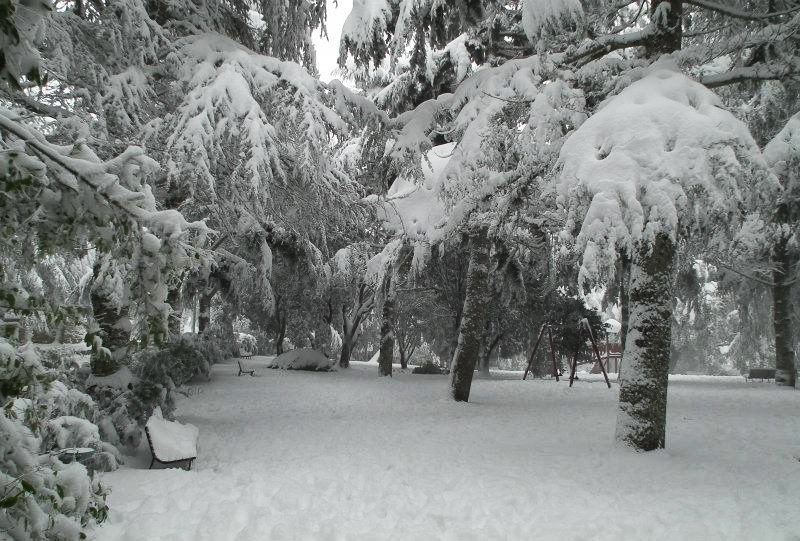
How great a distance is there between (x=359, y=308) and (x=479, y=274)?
11361 mm

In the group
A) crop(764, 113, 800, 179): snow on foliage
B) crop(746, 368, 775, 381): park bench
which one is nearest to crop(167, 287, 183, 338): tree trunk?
crop(764, 113, 800, 179): snow on foliage

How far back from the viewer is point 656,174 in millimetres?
5098

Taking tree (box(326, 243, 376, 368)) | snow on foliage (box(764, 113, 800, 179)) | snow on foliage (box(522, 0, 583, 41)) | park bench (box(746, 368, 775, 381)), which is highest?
snow on foliage (box(522, 0, 583, 41))

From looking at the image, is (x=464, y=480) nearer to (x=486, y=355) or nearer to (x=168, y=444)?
(x=168, y=444)

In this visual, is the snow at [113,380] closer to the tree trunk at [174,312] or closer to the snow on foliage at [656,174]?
the tree trunk at [174,312]

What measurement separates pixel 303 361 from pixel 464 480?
50.5 feet

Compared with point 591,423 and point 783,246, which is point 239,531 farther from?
point 783,246

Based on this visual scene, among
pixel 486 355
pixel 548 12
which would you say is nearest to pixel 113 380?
pixel 548 12

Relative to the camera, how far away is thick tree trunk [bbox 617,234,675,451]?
6.23 metres

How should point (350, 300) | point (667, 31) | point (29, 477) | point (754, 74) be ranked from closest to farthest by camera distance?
point (29, 477) < point (754, 74) < point (667, 31) < point (350, 300)

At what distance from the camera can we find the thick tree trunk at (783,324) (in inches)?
609

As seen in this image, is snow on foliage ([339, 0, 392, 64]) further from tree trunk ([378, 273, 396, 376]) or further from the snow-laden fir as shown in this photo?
tree trunk ([378, 273, 396, 376])

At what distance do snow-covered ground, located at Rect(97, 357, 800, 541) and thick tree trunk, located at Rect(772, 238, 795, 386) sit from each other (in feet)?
24.5

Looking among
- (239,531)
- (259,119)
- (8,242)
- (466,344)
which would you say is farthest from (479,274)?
(8,242)
